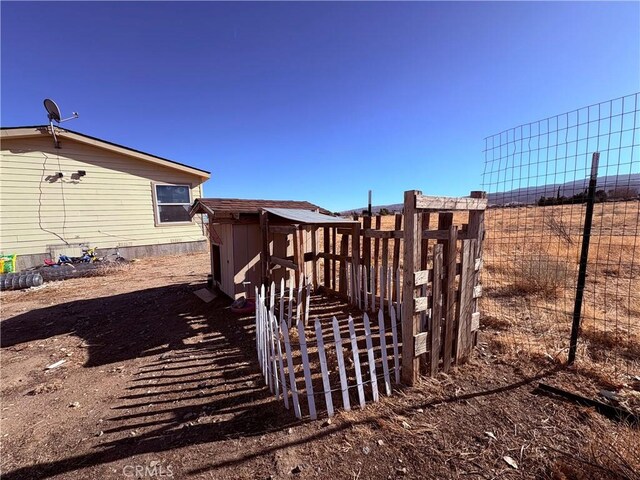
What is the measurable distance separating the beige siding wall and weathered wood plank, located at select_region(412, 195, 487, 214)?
11.4 meters

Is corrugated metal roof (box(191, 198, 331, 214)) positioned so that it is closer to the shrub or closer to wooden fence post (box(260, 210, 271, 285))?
wooden fence post (box(260, 210, 271, 285))

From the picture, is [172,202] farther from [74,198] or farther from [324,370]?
[324,370]

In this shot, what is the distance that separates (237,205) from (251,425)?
174 inches

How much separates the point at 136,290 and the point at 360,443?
22.6ft

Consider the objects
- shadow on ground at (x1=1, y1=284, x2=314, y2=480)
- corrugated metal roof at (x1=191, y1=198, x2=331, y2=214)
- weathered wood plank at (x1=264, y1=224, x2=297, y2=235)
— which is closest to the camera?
shadow on ground at (x1=1, y1=284, x2=314, y2=480)

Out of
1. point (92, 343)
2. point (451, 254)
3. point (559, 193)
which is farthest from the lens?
point (92, 343)

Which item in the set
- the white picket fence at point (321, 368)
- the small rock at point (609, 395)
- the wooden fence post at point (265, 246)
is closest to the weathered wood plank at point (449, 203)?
the white picket fence at point (321, 368)

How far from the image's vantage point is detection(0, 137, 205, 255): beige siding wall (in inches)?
339

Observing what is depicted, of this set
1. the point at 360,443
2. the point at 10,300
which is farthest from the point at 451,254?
the point at 10,300

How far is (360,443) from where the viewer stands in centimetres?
228

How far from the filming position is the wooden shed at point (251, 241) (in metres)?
5.36

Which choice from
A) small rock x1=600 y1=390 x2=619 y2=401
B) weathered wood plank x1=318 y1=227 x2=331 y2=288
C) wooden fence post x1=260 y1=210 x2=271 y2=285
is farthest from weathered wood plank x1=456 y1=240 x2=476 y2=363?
wooden fence post x1=260 y1=210 x2=271 y2=285

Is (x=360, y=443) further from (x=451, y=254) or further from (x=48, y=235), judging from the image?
(x=48, y=235)

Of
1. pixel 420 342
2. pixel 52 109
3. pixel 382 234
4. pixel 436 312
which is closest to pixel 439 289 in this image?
pixel 436 312
